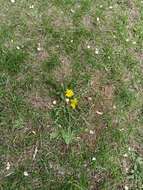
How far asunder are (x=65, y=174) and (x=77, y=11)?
2.29 metres

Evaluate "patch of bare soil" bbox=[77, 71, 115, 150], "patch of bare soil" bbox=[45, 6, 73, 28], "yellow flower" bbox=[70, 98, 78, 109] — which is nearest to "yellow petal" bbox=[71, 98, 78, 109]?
"yellow flower" bbox=[70, 98, 78, 109]

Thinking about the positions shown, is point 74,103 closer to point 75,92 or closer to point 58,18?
point 75,92

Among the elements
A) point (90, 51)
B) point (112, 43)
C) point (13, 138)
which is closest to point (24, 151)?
point (13, 138)

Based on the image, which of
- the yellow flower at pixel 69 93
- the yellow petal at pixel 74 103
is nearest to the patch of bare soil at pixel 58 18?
the yellow flower at pixel 69 93

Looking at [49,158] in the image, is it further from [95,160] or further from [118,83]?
[118,83]

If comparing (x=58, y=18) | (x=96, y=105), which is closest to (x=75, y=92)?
(x=96, y=105)

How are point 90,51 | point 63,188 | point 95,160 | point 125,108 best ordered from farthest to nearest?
point 90,51
point 125,108
point 95,160
point 63,188

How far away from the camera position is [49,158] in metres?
4.05

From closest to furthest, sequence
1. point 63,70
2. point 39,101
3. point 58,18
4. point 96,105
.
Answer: point 39,101, point 96,105, point 63,70, point 58,18

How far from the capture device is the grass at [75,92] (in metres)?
4.03

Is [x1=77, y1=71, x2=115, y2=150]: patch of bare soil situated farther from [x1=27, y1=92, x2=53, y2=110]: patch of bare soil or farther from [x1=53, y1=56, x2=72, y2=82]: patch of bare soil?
[x1=27, y1=92, x2=53, y2=110]: patch of bare soil

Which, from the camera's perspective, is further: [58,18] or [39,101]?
[58,18]

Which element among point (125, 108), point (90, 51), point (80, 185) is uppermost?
point (90, 51)

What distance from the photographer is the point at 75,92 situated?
14.9 ft
